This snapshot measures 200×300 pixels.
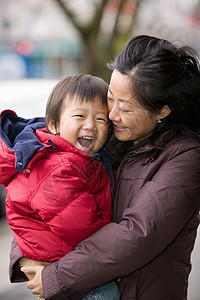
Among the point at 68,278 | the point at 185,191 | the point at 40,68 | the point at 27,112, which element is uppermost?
the point at 185,191

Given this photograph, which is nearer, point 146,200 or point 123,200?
point 146,200

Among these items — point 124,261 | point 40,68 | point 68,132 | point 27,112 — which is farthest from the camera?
point 40,68

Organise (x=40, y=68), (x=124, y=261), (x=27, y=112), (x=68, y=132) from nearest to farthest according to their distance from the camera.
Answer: (x=124, y=261)
(x=68, y=132)
(x=27, y=112)
(x=40, y=68)

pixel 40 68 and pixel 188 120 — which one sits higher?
pixel 188 120

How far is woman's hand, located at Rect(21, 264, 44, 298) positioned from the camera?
1604 millimetres

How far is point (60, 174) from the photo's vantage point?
1611 millimetres

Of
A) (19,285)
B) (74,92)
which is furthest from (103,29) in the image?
(74,92)

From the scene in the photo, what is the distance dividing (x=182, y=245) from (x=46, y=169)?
61cm

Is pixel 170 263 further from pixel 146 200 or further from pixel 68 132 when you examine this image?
A: pixel 68 132

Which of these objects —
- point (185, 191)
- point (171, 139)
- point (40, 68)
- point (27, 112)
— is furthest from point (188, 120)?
point (40, 68)

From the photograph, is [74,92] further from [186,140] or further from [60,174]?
[186,140]

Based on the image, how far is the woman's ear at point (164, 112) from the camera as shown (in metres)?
1.73

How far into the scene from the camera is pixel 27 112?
485cm

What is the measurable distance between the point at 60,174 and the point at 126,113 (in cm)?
36
